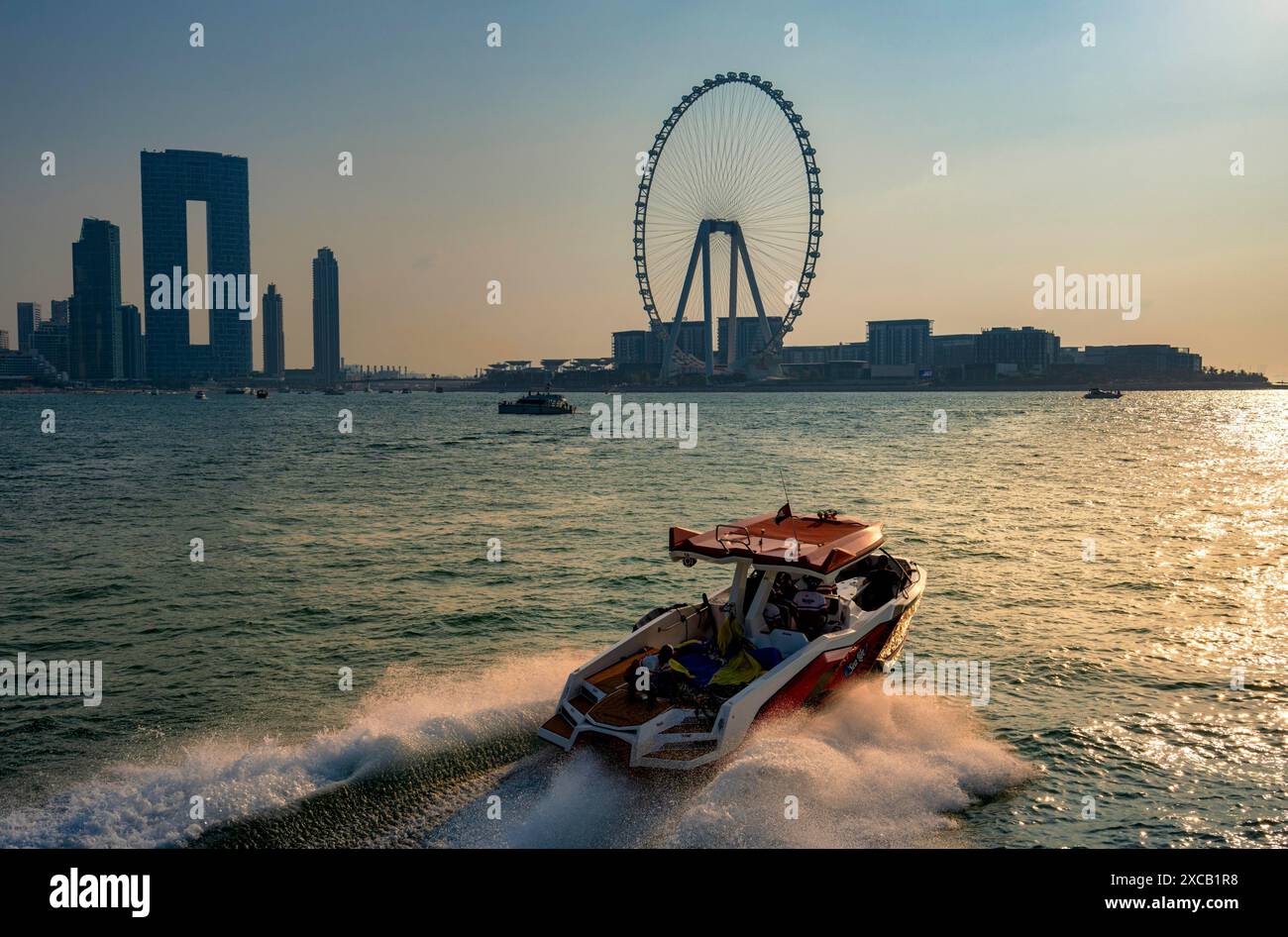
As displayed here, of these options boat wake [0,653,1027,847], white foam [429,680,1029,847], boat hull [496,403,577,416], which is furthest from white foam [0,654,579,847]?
boat hull [496,403,577,416]

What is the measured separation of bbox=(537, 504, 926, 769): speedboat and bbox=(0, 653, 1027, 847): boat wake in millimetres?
390

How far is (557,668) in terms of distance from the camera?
1641 cm

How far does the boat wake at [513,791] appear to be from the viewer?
10.3 m

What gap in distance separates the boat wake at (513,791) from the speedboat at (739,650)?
0.39 m

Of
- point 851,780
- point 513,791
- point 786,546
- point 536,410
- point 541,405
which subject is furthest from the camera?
point 536,410

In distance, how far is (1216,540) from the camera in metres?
30.6

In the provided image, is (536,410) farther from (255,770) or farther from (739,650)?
(255,770)

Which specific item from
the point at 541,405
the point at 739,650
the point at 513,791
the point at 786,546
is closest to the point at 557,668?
the point at 739,650

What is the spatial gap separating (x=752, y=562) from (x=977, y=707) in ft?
15.7

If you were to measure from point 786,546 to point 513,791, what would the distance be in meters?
5.52

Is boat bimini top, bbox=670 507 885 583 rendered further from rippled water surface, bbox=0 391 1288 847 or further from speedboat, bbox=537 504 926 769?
rippled water surface, bbox=0 391 1288 847

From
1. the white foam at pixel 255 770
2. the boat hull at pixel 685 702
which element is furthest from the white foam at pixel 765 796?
the white foam at pixel 255 770
